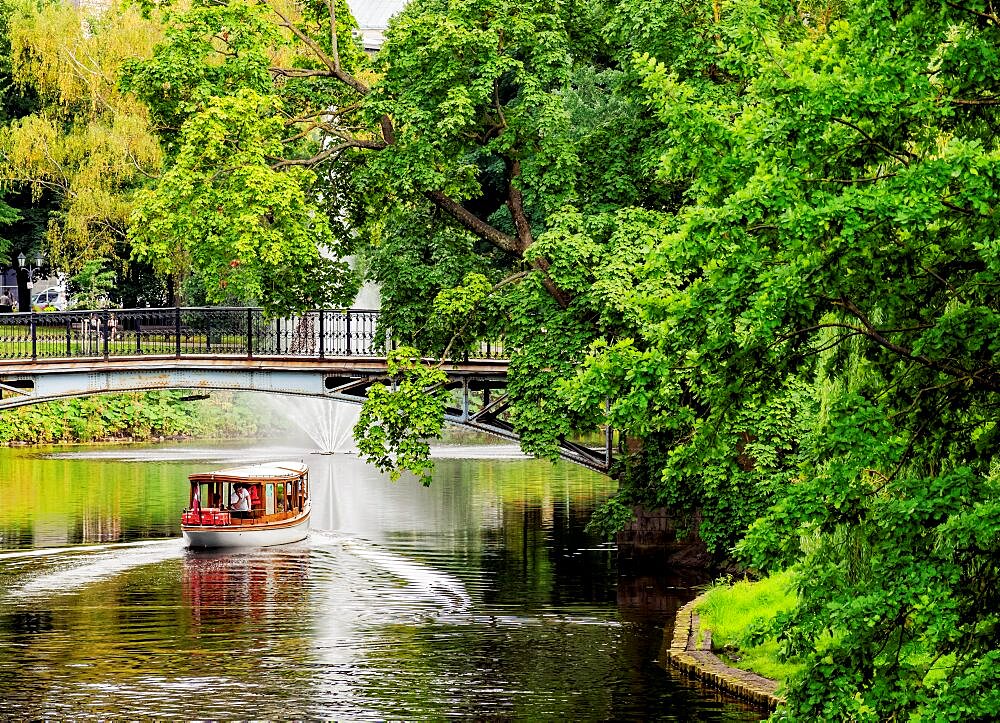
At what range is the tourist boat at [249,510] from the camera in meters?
40.9

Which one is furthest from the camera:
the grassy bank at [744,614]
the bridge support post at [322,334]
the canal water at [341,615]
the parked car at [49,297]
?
the parked car at [49,297]

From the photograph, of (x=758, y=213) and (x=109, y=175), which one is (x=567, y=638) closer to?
(x=758, y=213)

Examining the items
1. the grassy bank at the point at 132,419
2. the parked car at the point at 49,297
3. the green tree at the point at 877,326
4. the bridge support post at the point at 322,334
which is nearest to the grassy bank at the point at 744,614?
the green tree at the point at 877,326

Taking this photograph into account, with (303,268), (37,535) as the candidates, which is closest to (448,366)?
(303,268)

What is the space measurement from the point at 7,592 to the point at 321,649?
924 cm

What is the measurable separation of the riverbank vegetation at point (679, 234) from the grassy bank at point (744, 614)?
70cm

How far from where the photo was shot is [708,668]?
2488cm

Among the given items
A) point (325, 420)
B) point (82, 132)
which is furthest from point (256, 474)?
point (325, 420)

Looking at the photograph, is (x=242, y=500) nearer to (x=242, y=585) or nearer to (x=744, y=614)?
(x=242, y=585)

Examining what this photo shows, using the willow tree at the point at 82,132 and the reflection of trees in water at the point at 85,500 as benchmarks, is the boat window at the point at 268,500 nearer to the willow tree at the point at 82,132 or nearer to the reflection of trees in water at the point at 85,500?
the reflection of trees in water at the point at 85,500

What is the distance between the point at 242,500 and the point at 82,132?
26385 millimetres

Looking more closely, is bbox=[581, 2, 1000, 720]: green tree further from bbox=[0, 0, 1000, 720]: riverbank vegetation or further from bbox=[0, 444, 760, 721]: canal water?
bbox=[0, 444, 760, 721]: canal water

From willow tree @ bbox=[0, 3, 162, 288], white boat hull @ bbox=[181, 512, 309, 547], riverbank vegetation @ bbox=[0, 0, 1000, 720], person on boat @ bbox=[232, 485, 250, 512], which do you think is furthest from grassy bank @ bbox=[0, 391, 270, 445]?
white boat hull @ bbox=[181, 512, 309, 547]

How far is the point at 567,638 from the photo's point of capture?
28.9 metres
